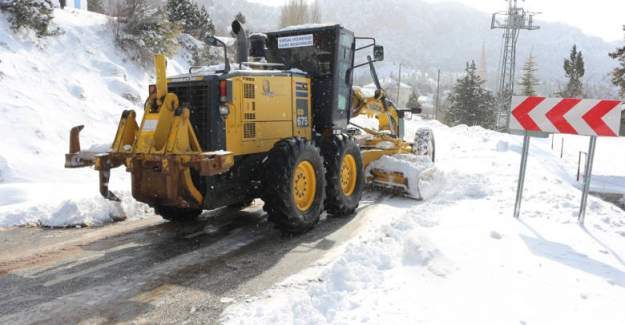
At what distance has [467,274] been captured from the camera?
4199 millimetres

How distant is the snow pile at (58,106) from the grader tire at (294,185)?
2.69 metres

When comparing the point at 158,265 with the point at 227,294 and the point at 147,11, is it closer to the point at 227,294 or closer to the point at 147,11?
the point at 227,294

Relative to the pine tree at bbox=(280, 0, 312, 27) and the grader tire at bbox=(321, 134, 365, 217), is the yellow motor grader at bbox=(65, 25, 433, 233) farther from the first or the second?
the pine tree at bbox=(280, 0, 312, 27)

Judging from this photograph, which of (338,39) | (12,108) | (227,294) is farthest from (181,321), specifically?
(12,108)

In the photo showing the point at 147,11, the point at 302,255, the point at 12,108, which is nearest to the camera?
the point at 302,255

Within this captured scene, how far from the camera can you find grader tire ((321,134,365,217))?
262 inches

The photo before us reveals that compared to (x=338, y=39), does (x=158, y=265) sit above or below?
below

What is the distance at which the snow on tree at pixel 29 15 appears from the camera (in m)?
13.1

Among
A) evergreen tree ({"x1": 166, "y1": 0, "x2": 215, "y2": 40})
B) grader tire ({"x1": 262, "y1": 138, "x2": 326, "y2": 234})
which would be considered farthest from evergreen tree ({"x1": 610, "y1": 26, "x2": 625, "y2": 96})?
grader tire ({"x1": 262, "y1": 138, "x2": 326, "y2": 234})

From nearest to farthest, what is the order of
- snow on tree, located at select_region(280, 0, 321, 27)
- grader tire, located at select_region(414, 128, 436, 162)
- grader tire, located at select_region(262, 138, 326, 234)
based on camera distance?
grader tire, located at select_region(262, 138, 326, 234)
grader tire, located at select_region(414, 128, 436, 162)
snow on tree, located at select_region(280, 0, 321, 27)

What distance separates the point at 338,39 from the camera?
737 centimetres

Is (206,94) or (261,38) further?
(261,38)

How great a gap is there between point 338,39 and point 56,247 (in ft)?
15.9

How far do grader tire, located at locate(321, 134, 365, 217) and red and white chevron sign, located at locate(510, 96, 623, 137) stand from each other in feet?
7.46
